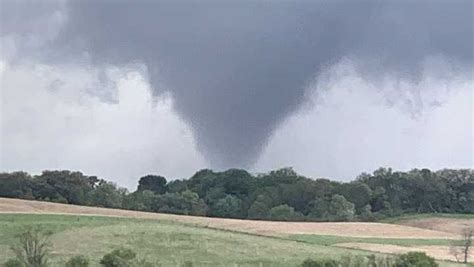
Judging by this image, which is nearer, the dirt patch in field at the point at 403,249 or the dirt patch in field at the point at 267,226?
the dirt patch in field at the point at 403,249

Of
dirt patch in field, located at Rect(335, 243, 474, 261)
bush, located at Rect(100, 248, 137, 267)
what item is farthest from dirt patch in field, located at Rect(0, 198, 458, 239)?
bush, located at Rect(100, 248, 137, 267)

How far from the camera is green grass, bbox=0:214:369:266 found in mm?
71125

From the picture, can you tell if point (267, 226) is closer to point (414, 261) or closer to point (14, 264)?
point (414, 261)

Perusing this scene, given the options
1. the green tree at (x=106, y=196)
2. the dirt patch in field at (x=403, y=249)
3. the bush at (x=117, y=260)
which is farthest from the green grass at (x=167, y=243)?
the green tree at (x=106, y=196)

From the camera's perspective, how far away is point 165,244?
254 feet

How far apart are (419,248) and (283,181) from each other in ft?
276

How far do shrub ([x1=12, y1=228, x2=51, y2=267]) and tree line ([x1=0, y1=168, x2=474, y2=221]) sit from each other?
3212 inches

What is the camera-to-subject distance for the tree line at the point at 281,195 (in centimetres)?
14875

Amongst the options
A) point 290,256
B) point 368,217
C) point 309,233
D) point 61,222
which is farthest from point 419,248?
point 368,217

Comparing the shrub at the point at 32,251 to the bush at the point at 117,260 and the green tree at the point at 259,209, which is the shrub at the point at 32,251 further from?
the green tree at the point at 259,209

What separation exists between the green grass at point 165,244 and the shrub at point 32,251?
161 centimetres

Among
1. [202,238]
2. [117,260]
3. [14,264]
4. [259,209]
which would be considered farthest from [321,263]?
[259,209]

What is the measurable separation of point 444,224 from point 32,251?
8172 cm

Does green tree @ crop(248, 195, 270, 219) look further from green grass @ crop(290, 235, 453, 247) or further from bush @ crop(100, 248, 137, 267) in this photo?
bush @ crop(100, 248, 137, 267)
